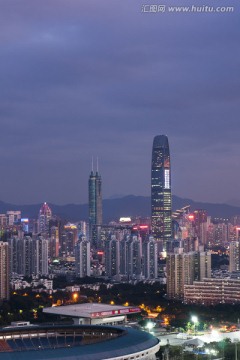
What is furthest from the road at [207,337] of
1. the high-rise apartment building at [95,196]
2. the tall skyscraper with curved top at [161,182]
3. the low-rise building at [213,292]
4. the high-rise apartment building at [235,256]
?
the high-rise apartment building at [95,196]

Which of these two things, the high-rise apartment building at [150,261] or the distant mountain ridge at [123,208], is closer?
the high-rise apartment building at [150,261]

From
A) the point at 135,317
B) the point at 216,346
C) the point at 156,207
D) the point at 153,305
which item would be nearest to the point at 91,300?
the point at 153,305

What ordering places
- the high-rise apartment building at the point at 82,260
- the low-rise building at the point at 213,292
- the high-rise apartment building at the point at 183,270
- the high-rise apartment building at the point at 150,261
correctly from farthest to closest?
the high-rise apartment building at the point at 150,261
the high-rise apartment building at the point at 82,260
the high-rise apartment building at the point at 183,270
the low-rise building at the point at 213,292

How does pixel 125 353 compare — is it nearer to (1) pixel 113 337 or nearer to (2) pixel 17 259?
(1) pixel 113 337

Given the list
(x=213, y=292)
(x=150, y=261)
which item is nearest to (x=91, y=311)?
(x=213, y=292)

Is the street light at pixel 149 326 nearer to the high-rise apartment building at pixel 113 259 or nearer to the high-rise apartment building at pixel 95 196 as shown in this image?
the high-rise apartment building at pixel 113 259

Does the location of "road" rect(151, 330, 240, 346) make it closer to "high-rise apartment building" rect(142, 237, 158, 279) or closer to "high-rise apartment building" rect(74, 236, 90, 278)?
"high-rise apartment building" rect(74, 236, 90, 278)

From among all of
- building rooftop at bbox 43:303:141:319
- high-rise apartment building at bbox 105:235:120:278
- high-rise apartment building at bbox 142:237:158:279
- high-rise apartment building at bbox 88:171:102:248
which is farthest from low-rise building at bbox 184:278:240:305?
high-rise apartment building at bbox 88:171:102:248
